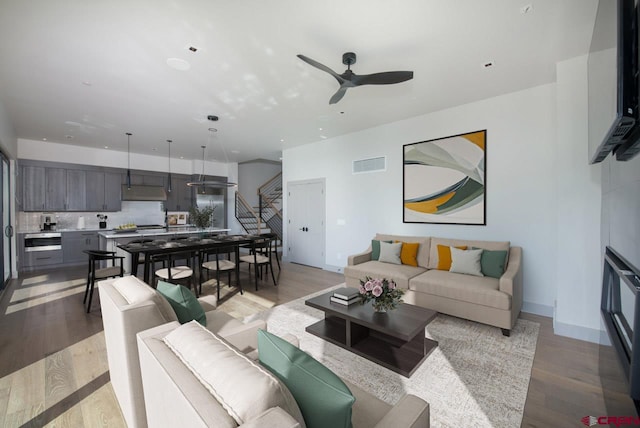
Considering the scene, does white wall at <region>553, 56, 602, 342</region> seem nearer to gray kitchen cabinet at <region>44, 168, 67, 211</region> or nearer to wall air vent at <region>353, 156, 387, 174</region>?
wall air vent at <region>353, 156, 387, 174</region>

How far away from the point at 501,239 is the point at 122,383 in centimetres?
462

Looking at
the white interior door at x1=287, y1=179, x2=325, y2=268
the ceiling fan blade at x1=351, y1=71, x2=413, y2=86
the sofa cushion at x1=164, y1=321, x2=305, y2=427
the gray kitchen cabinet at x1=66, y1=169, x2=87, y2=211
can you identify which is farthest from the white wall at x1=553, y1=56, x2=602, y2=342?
the gray kitchen cabinet at x1=66, y1=169, x2=87, y2=211

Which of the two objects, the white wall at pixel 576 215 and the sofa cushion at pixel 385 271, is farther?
the sofa cushion at pixel 385 271

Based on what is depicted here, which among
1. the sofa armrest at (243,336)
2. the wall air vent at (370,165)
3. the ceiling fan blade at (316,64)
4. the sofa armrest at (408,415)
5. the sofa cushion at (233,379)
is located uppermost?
the ceiling fan blade at (316,64)

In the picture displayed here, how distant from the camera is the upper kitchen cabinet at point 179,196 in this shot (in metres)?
8.88

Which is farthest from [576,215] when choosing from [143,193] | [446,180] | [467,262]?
[143,193]

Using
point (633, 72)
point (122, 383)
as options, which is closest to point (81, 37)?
point (122, 383)

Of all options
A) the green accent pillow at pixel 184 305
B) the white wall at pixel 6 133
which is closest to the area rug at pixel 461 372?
the green accent pillow at pixel 184 305

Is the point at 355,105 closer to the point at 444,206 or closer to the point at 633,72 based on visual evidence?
the point at 444,206

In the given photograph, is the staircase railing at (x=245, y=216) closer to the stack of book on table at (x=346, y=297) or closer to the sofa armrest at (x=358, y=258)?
the sofa armrest at (x=358, y=258)

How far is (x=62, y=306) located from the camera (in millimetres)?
4129

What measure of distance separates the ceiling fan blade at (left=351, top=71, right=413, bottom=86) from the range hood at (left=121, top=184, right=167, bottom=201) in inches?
291

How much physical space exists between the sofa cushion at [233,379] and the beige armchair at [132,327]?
573 millimetres

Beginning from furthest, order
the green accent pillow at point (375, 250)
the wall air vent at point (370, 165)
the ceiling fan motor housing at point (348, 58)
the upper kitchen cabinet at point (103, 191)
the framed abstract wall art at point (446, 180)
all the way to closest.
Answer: the upper kitchen cabinet at point (103, 191) → the wall air vent at point (370, 165) → the green accent pillow at point (375, 250) → the framed abstract wall art at point (446, 180) → the ceiling fan motor housing at point (348, 58)
